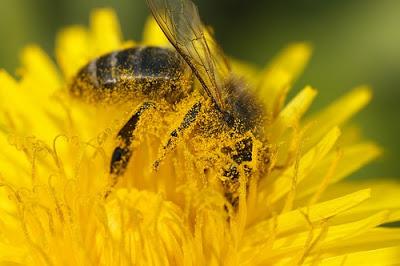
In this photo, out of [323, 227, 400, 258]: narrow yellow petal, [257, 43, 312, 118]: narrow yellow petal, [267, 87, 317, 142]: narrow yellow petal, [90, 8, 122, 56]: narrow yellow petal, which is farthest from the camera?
[90, 8, 122, 56]: narrow yellow petal

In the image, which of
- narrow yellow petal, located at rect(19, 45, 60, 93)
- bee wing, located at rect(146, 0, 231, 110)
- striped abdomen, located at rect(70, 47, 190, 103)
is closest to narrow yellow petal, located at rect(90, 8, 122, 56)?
narrow yellow petal, located at rect(19, 45, 60, 93)

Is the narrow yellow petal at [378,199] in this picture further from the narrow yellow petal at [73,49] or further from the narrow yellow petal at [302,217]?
the narrow yellow petal at [73,49]

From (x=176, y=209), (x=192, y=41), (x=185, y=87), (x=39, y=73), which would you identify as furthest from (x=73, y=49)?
(x=176, y=209)

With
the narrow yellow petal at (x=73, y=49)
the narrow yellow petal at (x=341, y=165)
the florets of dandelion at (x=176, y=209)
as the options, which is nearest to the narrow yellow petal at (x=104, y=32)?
the narrow yellow petal at (x=73, y=49)

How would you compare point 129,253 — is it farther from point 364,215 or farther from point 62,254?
point 364,215

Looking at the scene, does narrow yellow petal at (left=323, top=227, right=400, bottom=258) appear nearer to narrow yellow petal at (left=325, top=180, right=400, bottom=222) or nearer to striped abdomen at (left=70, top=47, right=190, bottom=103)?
narrow yellow petal at (left=325, top=180, right=400, bottom=222)

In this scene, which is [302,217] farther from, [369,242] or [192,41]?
[192,41]
